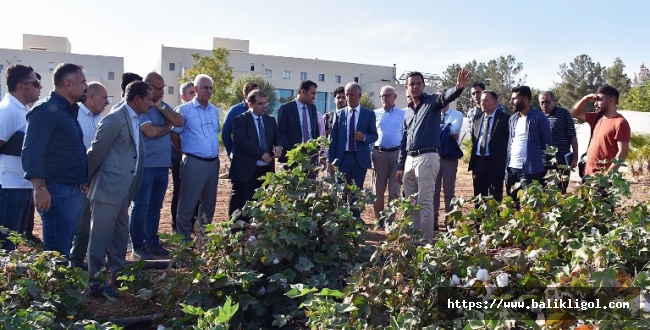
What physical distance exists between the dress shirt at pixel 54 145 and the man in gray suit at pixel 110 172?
0.11 m

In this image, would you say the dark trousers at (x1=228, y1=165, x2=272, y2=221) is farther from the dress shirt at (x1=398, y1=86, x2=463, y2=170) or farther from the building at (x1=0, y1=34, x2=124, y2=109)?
the building at (x1=0, y1=34, x2=124, y2=109)

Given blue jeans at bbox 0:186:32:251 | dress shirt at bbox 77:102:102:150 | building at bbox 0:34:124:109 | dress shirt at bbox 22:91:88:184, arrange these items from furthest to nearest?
building at bbox 0:34:124:109 → dress shirt at bbox 77:102:102:150 → blue jeans at bbox 0:186:32:251 → dress shirt at bbox 22:91:88:184

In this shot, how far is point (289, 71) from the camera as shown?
5722cm

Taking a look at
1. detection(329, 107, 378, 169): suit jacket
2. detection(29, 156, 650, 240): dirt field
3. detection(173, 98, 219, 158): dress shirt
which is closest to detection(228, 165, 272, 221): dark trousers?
detection(173, 98, 219, 158): dress shirt

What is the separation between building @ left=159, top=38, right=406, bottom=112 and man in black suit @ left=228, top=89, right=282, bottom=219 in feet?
151

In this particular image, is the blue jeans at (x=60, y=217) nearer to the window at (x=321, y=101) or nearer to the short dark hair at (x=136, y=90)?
the short dark hair at (x=136, y=90)

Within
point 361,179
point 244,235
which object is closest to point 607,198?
point 244,235

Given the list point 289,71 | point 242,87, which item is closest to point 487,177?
point 242,87

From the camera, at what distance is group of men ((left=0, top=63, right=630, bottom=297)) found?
171 inches

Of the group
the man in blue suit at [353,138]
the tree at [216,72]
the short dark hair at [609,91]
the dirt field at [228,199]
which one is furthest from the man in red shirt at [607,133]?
the tree at [216,72]

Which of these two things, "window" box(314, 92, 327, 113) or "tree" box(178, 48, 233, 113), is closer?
"tree" box(178, 48, 233, 113)

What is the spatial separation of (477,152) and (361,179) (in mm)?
1467

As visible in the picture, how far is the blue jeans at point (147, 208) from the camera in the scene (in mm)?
→ 5762

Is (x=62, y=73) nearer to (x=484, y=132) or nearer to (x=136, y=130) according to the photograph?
(x=136, y=130)
